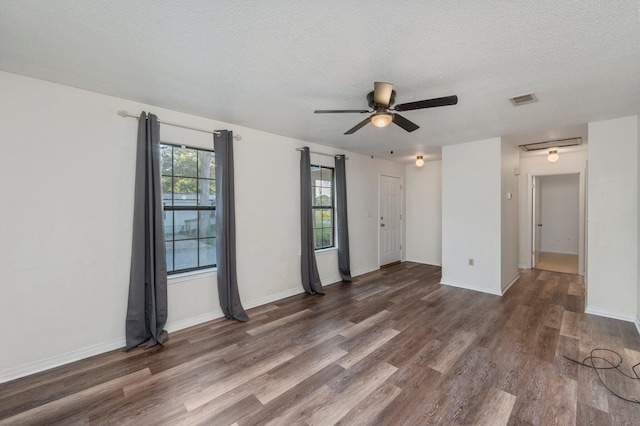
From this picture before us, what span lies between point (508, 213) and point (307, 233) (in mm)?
3507

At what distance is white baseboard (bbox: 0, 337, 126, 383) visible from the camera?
2.21 meters

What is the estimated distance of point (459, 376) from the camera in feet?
7.32

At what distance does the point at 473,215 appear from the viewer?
4492 mm

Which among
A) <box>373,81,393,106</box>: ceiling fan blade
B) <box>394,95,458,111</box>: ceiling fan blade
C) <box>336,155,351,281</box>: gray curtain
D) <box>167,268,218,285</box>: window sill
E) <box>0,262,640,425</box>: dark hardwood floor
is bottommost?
<box>0,262,640,425</box>: dark hardwood floor

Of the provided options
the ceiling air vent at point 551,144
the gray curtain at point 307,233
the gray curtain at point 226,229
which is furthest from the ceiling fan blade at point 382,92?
the ceiling air vent at point 551,144

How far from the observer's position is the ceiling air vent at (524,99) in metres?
2.62

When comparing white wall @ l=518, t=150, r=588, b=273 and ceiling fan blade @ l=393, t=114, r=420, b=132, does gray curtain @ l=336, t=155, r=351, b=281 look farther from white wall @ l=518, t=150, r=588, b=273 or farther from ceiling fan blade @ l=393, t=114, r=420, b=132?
white wall @ l=518, t=150, r=588, b=273

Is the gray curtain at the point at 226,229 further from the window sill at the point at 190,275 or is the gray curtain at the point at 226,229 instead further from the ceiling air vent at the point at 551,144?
A: the ceiling air vent at the point at 551,144

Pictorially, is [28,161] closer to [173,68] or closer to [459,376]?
[173,68]

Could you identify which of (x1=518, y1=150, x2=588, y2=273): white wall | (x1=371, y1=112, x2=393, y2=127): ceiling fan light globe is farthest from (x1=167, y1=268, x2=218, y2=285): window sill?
(x1=518, y1=150, x2=588, y2=273): white wall

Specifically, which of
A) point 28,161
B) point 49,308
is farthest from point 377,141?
point 49,308

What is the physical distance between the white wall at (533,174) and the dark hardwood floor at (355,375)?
268 centimetres

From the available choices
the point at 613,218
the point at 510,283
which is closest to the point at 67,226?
the point at 613,218

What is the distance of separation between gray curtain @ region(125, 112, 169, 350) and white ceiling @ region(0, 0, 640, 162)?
1.79ft
